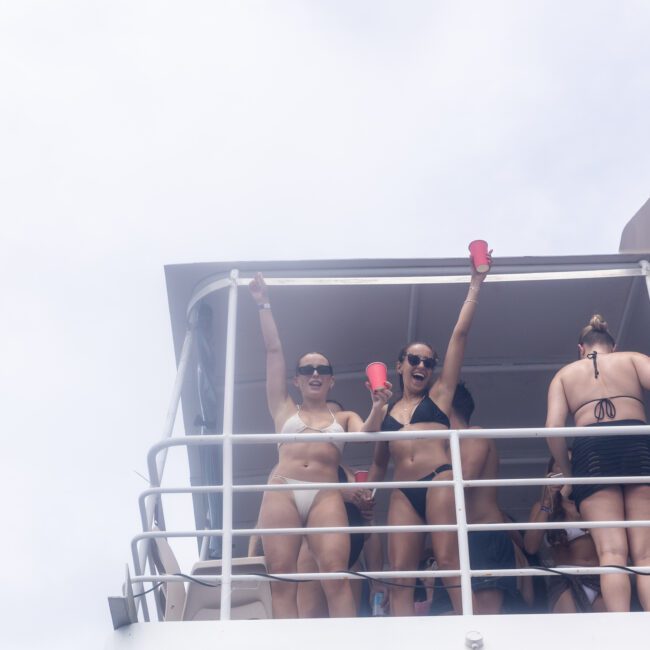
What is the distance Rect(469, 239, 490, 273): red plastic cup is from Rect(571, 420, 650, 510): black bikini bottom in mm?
1074

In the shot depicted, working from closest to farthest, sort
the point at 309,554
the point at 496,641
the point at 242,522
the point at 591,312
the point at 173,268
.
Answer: the point at 496,641
the point at 309,554
the point at 173,268
the point at 591,312
the point at 242,522

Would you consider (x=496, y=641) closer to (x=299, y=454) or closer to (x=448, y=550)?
(x=448, y=550)

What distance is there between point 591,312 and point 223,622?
150 inches

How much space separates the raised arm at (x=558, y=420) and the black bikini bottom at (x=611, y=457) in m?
0.12

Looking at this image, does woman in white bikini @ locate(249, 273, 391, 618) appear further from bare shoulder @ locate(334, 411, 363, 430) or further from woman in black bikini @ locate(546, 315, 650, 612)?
woman in black bikini @ locate(546, 315, 650, 612)

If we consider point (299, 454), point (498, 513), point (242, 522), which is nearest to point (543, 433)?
point (498, 513)

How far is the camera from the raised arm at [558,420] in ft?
18.8

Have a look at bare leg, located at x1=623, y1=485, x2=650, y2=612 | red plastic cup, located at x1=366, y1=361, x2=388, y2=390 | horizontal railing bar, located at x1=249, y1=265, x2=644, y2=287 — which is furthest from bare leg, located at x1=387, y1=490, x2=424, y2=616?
horizontal railing bar, located at x1=249, y1=265, x2=644, y2=287

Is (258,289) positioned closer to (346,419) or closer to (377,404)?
(346,419)

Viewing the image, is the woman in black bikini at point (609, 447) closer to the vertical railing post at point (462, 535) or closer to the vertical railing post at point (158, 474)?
the vertical railing post at point (462, 535)

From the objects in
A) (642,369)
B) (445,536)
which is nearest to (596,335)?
(642,369)

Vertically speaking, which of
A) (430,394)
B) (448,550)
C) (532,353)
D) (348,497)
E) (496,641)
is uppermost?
(532,353)

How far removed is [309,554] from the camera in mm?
5879

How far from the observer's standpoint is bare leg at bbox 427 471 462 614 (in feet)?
18.2
